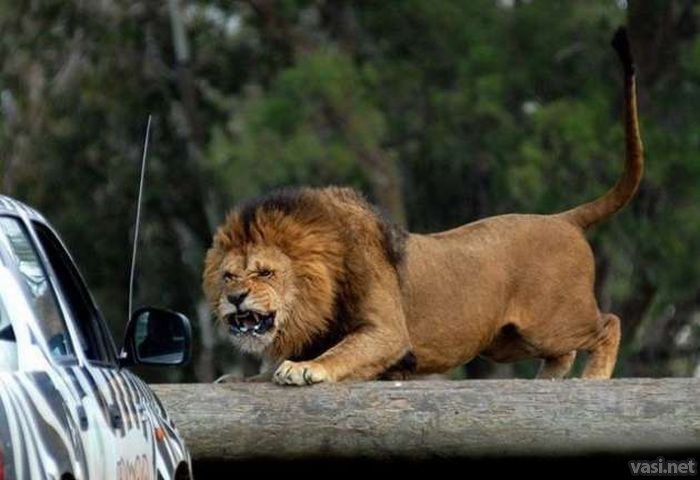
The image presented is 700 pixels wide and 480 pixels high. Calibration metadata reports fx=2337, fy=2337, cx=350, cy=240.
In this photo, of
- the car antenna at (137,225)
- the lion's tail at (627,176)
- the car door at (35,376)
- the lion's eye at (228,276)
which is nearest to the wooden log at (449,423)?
the lion's eye at (228,276)

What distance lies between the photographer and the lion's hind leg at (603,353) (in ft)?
34.8

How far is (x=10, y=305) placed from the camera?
15.2 ft

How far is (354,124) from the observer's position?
78.1 ft

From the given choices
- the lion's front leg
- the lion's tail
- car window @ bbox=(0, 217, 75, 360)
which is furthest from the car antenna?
the lion's tail

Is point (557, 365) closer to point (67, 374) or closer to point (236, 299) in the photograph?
point (236, 299)

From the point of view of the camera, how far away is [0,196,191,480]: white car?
4273mm

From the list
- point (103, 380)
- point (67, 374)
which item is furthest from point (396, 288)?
point (67, 374)

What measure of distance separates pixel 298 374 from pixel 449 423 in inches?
25.3

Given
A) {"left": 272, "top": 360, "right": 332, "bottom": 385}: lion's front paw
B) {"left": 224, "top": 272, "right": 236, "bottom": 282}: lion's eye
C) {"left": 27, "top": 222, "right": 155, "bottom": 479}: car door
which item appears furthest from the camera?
{"left": 224, "top": 272, "right": 236, "bottom": 282}: lion's eye

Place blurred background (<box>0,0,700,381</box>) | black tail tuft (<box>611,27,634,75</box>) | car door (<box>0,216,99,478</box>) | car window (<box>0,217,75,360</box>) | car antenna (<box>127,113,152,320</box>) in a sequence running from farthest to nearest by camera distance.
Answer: blurred background (<box>0,0,700,381</box>), black tail tuft (<box>611,27,634,75</box>), car antenna (<box>127,113,152,320</box>), car window (<box>0,217,75,360</box>), car door (<box>0,216,99,478</box>)

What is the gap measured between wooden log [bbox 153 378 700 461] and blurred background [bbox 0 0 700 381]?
1466 cm

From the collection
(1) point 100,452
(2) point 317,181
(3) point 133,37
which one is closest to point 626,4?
(2) point 317,181

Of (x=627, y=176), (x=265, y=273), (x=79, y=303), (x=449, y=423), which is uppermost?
(x=79, y=303)

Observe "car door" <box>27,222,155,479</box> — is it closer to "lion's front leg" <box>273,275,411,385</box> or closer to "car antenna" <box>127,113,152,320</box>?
"car antenna" <box>127,113,152,320</box>
